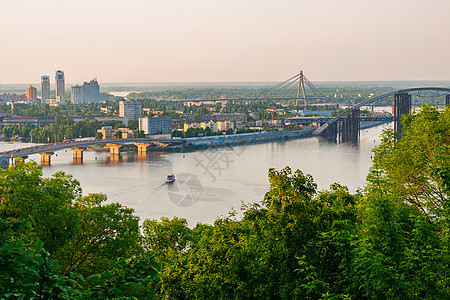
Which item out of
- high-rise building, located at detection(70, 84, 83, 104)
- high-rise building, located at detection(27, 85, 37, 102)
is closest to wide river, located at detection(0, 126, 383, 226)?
high-rise building, located at detection(27, 85, 37, 102)

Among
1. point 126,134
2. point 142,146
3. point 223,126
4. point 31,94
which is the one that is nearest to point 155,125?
point 126,134

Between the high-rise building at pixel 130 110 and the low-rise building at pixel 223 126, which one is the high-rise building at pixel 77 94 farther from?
the low-rise building at pixel 223 126

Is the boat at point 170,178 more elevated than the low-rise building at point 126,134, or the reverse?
the low-rise building at point 126,134

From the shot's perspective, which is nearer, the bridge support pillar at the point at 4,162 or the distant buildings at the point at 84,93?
the bridge support pillar at the point at 4,162

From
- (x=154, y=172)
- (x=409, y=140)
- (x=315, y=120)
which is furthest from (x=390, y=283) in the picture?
(x=315, y=120)

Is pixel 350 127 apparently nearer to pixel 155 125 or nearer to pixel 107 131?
pixel 155 125

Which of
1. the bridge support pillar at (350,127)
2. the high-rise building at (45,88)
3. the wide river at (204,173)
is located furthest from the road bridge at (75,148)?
the high-rise building at (45,88)
